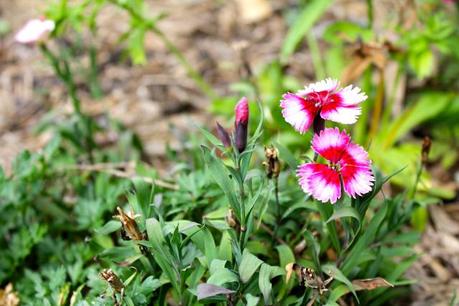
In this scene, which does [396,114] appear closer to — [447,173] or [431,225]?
[447,173]

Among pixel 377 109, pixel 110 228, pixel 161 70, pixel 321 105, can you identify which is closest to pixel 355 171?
pixel 321 105

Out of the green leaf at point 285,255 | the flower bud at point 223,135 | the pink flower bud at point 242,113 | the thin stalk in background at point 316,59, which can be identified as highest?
the pink flower bud at point 242,113

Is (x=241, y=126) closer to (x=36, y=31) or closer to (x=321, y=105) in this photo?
(x=321, y=105)

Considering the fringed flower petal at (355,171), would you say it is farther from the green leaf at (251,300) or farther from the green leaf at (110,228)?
the green leaf at (110,228)

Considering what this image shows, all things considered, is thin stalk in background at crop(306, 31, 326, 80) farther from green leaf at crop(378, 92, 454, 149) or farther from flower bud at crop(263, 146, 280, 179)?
flower bud at crop(263, 146, 280, 179)

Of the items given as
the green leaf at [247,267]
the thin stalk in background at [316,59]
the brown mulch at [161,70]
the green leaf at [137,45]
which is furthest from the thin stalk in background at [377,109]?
the green leaf at [247,267]

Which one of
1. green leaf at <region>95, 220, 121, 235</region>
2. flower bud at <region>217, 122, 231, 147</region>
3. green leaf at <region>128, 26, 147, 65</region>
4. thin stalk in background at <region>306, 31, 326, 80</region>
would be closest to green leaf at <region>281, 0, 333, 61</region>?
thin stalk in background at <region>306, 31, 326, 80</region>
